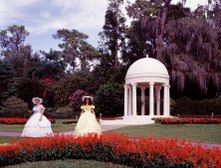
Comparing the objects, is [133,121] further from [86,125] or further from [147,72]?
[86,125]

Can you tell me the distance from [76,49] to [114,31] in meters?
12.1

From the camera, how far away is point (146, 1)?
122ft

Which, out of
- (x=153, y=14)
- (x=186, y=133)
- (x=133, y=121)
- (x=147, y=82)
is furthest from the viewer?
(x=153, y=14)

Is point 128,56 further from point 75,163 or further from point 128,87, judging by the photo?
point 75,163

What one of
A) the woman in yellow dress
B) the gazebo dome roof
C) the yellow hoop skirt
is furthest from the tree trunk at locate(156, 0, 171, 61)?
the yellow hoop skirt

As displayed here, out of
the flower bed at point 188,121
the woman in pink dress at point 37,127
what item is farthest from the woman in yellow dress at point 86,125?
the flower bed at point 188,121

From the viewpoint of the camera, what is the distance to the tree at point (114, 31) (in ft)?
145

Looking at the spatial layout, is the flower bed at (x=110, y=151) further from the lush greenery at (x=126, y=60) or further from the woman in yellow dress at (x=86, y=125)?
the lush greenery at (x=126, y=60)

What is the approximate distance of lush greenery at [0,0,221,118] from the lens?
33125mm

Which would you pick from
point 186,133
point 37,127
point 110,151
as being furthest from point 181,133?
point 110,151

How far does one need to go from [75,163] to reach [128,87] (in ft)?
73.1

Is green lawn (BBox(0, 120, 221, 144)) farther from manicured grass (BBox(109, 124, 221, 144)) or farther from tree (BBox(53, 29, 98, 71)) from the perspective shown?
tree (BBox(53, 29, 98, 71))

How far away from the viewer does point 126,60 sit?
→ 41.2 m

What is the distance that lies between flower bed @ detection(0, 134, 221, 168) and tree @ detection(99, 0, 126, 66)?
35279 mm
